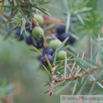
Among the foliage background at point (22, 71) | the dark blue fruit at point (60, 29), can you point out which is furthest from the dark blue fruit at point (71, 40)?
the foliage background at point (22, 71)

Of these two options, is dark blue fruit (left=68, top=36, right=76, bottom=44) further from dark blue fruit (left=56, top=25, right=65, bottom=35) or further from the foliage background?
the foliage background

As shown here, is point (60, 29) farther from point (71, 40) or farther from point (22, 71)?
point (22, 71)

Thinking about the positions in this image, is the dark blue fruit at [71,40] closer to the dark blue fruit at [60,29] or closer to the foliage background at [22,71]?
the dark blue fruit at [60,29]

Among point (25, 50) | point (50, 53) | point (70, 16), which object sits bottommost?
point (25, 50)

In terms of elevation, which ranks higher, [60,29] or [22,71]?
[60,29]

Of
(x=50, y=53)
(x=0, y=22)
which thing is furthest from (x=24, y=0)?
(x=0, y=22)

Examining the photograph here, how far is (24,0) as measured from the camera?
16.2 inches

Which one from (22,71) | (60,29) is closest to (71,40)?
(60,29)

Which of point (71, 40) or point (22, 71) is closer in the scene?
point (71, 40)

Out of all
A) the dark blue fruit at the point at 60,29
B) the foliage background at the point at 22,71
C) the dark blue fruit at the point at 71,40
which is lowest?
the foliage background at the point at 22,71

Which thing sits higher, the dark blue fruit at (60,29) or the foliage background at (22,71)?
the dark blue fruit at (60,29)

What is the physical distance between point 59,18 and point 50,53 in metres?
0.35

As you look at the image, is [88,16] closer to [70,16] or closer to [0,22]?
[70,16]

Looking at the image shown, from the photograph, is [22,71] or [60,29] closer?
[60,29]
